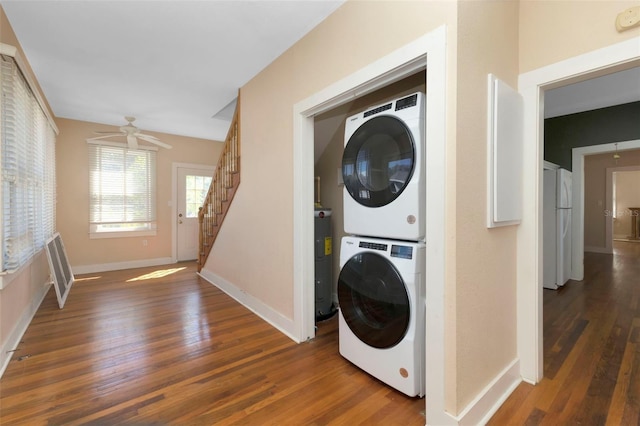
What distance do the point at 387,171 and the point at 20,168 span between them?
3.05 metres

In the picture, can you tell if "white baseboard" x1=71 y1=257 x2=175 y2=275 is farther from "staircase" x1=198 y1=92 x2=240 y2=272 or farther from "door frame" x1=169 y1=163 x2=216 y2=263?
"staircase" x1=198 y1=92 x2=240 y2=272

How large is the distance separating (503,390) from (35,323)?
3887mm

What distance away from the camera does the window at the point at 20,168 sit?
6.81 feet

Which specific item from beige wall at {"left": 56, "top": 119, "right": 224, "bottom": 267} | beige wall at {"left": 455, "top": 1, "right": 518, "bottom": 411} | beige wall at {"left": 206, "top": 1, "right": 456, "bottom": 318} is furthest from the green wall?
beige wall at {"left": 56, "top": 119, "right": 224, "bottom": 267}

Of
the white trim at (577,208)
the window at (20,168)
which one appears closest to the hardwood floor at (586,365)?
the white trim at (577,208)

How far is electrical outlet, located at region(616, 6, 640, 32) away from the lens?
1334mm

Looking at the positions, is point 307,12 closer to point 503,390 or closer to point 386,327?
point 386,327

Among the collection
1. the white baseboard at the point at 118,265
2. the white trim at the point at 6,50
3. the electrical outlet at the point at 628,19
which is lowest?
the white baseboard at the point at 118,265

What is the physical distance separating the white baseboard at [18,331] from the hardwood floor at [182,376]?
43 mm

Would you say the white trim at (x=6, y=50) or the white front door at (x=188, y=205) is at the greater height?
the white trim at (x=6, y=50)

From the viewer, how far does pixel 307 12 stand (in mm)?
2033

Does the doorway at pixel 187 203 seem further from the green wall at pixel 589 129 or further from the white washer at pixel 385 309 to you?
the green wall at pixel 589 129

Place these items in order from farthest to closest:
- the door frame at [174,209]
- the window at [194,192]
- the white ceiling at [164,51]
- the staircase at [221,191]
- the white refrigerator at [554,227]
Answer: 1. the window at [194,192]
2. the door frame at [174,209]
3. the white refrigerator at [554,227]
4. the staircase at [221,191]
5. the white ceiling at [164,51]

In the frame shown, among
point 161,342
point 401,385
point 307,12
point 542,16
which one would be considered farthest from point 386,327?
point 307,12
